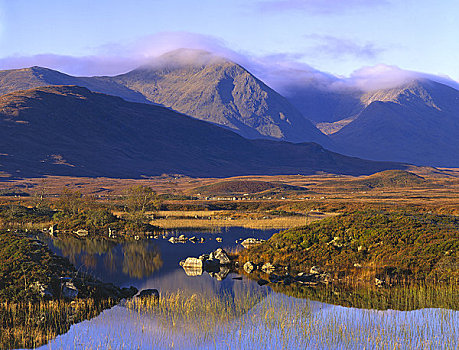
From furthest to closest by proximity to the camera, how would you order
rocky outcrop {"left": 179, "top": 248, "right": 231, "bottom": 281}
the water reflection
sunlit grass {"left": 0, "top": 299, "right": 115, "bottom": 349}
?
the water reflection → rocky outcrop {"left": 179, "top": 248, "right": 231, "bottom": 281} → sunlit grass {"left": 0, "top": 299, "right": 115, "bottom": 349}

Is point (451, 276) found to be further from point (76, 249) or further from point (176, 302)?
point (76, 249)

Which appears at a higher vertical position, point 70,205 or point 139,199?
point 139,199

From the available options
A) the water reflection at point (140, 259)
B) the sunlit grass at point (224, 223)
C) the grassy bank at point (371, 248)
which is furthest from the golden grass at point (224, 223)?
the grassy bank at point (371, 248)

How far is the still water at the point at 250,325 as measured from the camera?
23.3 m

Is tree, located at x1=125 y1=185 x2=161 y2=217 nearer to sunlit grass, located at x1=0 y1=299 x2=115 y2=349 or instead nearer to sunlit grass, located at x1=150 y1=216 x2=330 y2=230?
sunlit grass, located at x1=150 y1=216 x2=330 y2=230

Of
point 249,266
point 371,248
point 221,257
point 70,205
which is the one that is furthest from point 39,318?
point 70,205

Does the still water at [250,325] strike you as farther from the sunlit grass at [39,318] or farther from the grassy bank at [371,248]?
the grassy bank at [371,248]

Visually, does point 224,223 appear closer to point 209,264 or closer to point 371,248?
point 209,264

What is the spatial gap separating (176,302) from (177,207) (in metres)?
83.1

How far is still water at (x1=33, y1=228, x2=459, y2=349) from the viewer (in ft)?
76.5

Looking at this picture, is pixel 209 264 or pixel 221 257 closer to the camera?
pixel 209 264

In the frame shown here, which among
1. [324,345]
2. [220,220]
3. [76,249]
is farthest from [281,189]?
[324,345]

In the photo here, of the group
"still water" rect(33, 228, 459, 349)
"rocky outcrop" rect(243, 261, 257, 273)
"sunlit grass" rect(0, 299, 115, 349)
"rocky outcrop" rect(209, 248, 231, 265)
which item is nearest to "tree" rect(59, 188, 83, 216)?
"rocky outcrop" rect(209, 248, 231, 265)

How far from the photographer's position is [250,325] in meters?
26.3
